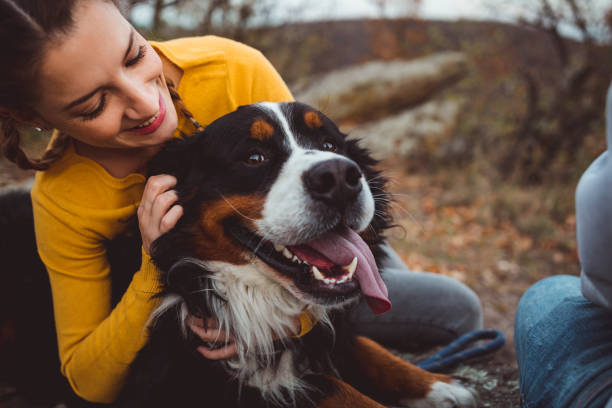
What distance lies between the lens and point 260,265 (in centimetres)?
157

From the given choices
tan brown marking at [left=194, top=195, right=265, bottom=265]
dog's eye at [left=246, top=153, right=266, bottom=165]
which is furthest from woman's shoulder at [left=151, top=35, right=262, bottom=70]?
tan brown marking at [left=194, top=195, right=265, bottom=265]

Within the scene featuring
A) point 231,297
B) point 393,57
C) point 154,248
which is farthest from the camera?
point 393,57

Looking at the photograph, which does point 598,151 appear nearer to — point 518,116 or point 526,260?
point 518,116

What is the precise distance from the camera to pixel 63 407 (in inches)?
87.5

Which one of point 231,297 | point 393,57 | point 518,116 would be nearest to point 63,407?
point 231,297

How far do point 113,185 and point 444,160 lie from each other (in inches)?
258

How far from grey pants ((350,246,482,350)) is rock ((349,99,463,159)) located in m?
5.19

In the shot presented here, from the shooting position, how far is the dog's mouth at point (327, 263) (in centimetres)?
147

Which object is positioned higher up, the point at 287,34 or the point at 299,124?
the point at 299,124

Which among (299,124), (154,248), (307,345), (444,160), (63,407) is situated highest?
(299,124)

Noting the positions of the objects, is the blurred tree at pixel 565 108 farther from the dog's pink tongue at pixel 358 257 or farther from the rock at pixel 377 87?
the dog's pink tongue at pixel 358 257

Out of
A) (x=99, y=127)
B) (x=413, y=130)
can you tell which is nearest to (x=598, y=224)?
(x=99, y=127)

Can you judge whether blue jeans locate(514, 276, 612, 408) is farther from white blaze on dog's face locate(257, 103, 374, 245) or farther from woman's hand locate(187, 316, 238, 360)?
woman's hand locate(187, 316, 238, 360)

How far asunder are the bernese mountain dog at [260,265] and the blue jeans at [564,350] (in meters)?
0.45
